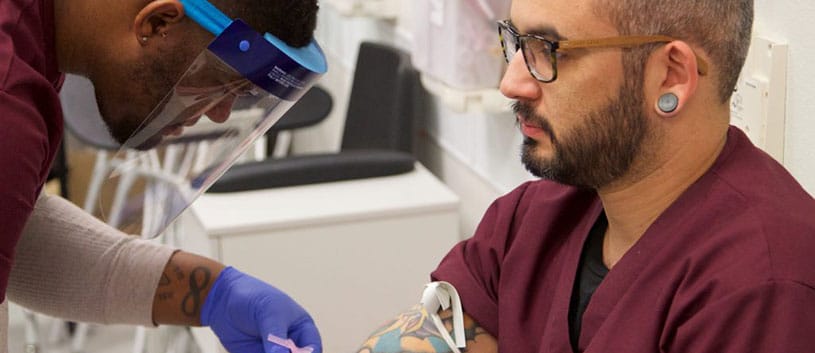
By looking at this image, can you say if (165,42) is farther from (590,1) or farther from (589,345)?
(589,345)

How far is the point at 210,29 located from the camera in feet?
4.15

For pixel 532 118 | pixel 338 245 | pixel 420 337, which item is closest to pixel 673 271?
pixel 532 118

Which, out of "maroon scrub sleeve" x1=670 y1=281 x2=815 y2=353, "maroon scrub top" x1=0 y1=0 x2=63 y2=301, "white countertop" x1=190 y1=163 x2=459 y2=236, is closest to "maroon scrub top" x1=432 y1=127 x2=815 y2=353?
"maroon scrub sleeve" x1=670 y1=281 x2=815 y2=353

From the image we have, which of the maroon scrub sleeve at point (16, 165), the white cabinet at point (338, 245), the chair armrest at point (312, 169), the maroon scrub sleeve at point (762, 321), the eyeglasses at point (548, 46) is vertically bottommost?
the white cabinet at point (338, 245)

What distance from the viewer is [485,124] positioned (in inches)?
99.6

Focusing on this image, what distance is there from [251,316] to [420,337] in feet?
1.27

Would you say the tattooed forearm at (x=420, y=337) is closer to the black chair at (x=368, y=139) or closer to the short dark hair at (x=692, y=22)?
the short dark hair at (x=692, y=22)

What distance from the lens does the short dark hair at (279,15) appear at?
4.16 feet

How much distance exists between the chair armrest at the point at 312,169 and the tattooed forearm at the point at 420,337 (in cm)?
116

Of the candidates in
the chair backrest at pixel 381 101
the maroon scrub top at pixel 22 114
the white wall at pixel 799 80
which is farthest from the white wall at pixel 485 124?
the maroon scrub top at pixel 22 114

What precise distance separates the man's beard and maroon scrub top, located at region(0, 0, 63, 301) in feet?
1.72

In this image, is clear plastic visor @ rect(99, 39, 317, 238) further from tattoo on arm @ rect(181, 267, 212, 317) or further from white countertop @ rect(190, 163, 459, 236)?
white countertop @ rect(190, 163, 459, 236)

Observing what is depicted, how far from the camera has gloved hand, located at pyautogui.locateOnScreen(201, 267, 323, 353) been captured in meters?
1.64

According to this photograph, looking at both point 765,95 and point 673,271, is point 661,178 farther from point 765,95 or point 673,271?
point 765,95
